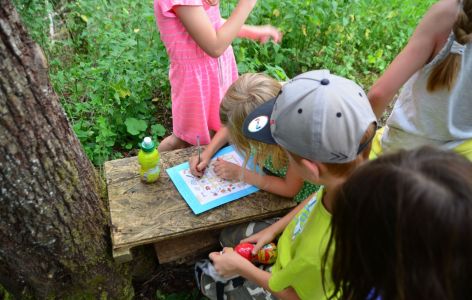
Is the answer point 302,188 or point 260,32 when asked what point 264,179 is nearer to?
point 302,188

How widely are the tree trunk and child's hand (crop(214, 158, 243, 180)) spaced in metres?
0.60

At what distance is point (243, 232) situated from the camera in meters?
1.95

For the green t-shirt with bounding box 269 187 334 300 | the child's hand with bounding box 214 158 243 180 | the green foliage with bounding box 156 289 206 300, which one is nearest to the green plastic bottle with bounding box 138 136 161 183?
the child's hand with bounding box 214 158 243 180

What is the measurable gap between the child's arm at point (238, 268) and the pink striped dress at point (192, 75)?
36.5 inches

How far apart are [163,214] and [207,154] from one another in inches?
16.5

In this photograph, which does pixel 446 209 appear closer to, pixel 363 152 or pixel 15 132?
pixel 363 152

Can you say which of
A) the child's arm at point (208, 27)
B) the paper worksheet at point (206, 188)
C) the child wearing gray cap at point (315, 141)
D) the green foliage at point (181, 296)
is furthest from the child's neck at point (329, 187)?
the green foliage at point (181, 296)

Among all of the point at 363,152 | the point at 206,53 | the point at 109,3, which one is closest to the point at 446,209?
the point at 363,152

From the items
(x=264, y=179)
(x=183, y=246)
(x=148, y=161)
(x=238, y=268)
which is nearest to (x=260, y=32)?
(x=264, y=179)

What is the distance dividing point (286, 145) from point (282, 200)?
Result: 2.22 feet

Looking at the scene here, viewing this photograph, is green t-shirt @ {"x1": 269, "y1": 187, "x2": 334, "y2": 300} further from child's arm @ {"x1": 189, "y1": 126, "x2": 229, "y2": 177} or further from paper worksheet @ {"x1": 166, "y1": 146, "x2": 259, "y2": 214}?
child's arm @ {"x1": 189, "y1": 126, "x2": 229, "y2": 177}

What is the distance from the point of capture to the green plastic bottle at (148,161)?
1893 millimetres

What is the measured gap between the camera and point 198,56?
218 centimetres

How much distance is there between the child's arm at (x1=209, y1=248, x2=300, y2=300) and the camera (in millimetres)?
1635
